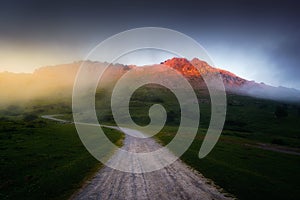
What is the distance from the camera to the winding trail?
17344 mm

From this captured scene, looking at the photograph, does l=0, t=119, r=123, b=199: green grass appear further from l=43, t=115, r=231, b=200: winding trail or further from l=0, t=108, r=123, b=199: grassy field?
l=43, t=115, r=231, b=200: winding trail

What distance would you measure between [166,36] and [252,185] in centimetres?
2245

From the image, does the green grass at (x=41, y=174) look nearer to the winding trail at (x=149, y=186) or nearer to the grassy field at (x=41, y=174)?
the grassy field at (x=41, y=174)

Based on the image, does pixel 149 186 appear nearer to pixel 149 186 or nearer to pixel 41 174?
pixel 149 186

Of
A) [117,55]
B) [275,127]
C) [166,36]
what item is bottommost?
[275,127]

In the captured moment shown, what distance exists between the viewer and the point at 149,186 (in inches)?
778

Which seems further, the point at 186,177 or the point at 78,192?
the point at 186,177

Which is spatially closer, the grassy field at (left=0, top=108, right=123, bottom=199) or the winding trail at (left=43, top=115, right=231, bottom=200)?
the winding trail at (left=43, top=115, right=231, bottom=200)

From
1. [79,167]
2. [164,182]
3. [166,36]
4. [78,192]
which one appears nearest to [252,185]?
[164,182]

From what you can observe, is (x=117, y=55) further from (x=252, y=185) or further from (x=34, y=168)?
(x=252, y=185)

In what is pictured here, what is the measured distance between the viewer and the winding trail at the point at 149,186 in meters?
17.3

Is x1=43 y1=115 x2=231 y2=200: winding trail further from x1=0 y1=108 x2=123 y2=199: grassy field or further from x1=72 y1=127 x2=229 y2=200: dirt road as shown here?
x1=0 y1=108 x2=123 y2=199: grassy field

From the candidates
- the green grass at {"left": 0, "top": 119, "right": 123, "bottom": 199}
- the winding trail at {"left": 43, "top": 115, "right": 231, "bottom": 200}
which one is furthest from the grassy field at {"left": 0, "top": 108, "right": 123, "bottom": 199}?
the winding trail at {"left": 43, "top": 115, "right": 231, "bottom": 200}

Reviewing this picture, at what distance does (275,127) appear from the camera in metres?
135
